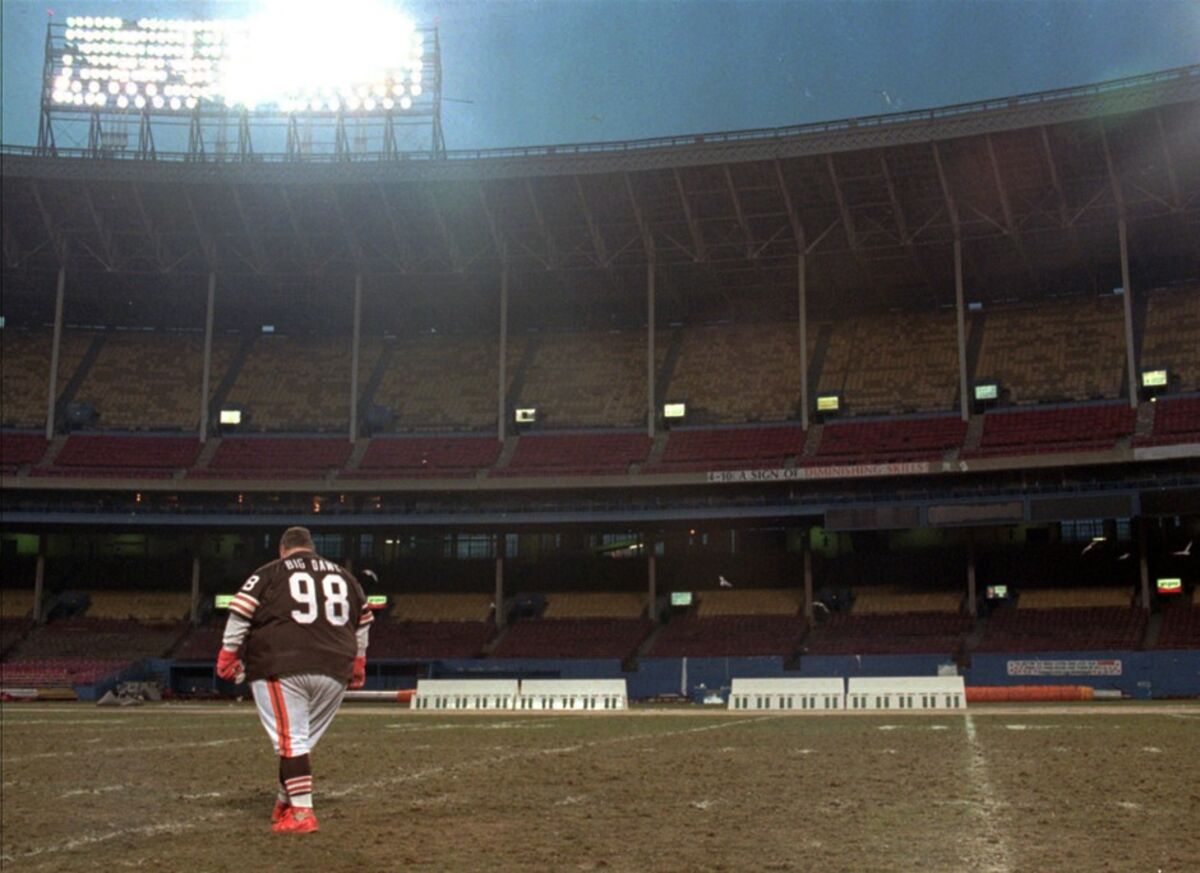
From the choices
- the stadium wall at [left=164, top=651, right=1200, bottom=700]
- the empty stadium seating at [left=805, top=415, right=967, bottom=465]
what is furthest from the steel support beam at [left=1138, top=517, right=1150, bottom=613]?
the empty stadium seating at [left=805, top=415, right=967, bottom=465]

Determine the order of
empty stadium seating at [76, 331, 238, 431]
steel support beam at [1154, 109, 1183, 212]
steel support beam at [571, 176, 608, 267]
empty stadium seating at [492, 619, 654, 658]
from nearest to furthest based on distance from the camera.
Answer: steel support beam at [1154, 109, 1183, 212], empty stadium seating at [492, 619, 654, 658], steel support beam at [571, 176, 608, 267], empty stadium seating at [76, 331, 238, 431]

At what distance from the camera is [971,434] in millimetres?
49125

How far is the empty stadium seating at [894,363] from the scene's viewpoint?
52094 mm

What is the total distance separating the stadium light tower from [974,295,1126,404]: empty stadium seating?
26572 mm

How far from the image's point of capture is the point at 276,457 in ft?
179

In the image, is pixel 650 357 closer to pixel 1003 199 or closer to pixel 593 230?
pixel 593 230

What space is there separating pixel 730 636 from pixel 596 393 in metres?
14.6

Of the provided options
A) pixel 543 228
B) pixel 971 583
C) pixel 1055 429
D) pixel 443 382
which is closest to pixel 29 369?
pixel 443 382

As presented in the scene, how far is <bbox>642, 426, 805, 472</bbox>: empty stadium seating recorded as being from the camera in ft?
163

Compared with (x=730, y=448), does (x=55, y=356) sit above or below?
above

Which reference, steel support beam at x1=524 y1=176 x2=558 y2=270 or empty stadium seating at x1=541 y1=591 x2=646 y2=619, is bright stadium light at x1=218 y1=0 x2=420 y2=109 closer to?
steel support beam at x1=524 y1=176 x2=558 y2=270

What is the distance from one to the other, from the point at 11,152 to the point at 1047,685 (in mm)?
44846

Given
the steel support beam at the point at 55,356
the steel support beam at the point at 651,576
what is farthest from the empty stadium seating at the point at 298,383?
the steel support beam at the point at 651,576

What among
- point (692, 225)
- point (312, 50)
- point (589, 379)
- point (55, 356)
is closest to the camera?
point (692, 225)
